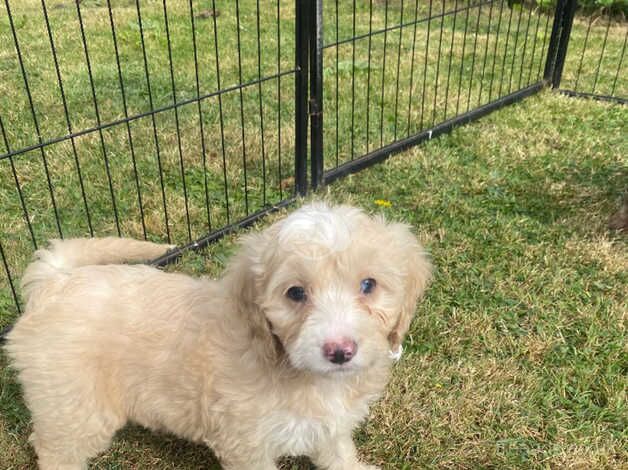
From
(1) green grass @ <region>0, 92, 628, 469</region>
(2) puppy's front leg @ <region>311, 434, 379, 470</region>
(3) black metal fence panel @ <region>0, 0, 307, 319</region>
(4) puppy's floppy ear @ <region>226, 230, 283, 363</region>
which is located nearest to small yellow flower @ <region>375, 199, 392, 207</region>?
(1) green grass @ <region>0, 92, 628, 469</region>

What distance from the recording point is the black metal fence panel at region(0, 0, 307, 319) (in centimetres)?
402

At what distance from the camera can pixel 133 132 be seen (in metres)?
5.34

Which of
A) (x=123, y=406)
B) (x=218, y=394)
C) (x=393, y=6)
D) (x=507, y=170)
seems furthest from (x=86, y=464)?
(x=393, y=6)

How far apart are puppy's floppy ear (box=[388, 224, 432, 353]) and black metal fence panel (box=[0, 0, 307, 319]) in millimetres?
1953

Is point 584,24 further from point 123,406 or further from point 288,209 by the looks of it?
point 123,406

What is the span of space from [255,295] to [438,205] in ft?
9.27

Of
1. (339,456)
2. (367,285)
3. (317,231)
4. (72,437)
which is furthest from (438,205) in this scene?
(72,437)

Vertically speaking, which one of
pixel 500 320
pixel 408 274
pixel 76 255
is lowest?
Answer: pixel 500 320

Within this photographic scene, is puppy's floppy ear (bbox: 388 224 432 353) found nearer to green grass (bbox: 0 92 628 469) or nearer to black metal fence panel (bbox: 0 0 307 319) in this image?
green grass (bbox: 0 92 628 469)

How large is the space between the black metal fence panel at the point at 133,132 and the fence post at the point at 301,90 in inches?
2.0

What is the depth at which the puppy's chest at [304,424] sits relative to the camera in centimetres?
212

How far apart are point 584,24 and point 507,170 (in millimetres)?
6292

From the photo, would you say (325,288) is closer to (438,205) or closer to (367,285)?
(367,285)

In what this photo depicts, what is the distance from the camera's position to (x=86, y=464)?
256 cm
